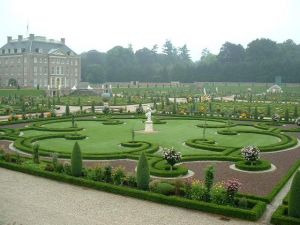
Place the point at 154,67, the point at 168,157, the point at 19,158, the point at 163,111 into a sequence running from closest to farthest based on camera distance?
the point at 168,157 < the point at 19,158 < the point at 163,111 < the point at 154,67

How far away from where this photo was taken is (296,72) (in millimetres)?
93750

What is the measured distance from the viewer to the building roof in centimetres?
8449

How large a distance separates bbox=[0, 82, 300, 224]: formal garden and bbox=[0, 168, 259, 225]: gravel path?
16.4 inches

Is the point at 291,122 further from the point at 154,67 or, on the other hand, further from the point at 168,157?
the point at 154,67

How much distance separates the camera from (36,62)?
84562 mm

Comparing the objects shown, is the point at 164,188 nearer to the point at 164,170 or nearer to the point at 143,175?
the point at 143,175

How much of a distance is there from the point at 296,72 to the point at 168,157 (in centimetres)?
8556

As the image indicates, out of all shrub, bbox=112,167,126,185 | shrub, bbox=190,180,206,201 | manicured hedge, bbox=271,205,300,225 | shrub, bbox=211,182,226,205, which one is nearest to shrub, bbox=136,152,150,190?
shrub, bbox=112,167,126,185

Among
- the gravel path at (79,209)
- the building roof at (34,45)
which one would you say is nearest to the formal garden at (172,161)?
the gravel path at (79,209)

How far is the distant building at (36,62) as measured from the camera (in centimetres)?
8438

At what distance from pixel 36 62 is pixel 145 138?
65.9 meters

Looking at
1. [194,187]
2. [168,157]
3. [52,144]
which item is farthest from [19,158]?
[194,187]

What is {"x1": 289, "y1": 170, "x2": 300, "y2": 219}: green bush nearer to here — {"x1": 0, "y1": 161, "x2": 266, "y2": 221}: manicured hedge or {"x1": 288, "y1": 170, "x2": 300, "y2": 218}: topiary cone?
{"x1": 288, "y1": 170, "x2": 300, "y2": 218}: topiary cone

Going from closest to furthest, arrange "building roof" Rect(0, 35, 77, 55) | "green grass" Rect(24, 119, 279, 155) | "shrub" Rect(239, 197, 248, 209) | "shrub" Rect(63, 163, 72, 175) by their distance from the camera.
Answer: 1. "shrub" Rect(239, 197, 248, 209)
2. "shrub" Rect(63, 163, 72, 175)
3. "green grass" Rect(24, 119, 279, 155)
4. "building roof" Rect(0, 35, 77, 55)
